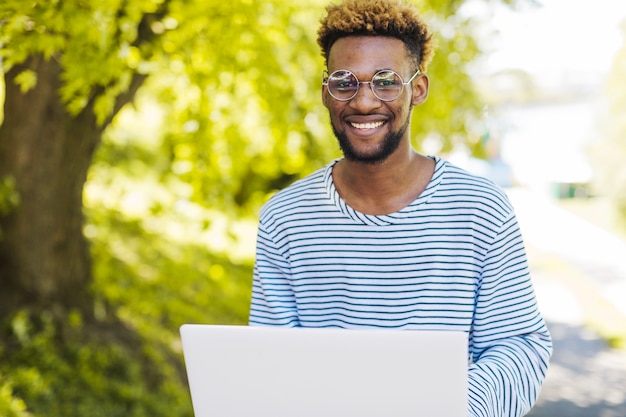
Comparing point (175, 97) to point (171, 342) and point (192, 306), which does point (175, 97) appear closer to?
point (171, 342)

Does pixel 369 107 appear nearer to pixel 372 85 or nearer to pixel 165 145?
pixel 372 85

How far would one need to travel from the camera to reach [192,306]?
7.25 metres

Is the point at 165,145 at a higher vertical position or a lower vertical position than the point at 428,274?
higher

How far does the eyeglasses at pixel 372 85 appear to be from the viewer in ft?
5.99

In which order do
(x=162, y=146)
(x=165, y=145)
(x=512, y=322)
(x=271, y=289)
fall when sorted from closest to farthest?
(x=512, y=322)
(x=271, y=289)
(x=165, y=145)
(x=162, y=146)

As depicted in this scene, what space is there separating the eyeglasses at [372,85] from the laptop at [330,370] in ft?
2.13

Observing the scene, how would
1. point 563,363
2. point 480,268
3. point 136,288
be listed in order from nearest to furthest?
point 480,268
point 136,288
point 563,363

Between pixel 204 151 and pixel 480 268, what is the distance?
285 centimetres

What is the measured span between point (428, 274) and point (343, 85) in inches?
18.5

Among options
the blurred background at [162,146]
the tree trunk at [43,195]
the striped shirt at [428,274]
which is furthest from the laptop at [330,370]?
the tree trunk at [43,195]

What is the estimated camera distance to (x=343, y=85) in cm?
184

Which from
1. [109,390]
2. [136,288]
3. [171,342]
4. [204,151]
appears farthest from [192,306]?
[204,151]

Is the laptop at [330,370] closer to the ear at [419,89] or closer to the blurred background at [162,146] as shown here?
the ear at [419,89]

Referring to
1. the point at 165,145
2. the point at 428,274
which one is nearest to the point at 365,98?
the point at 428,274
